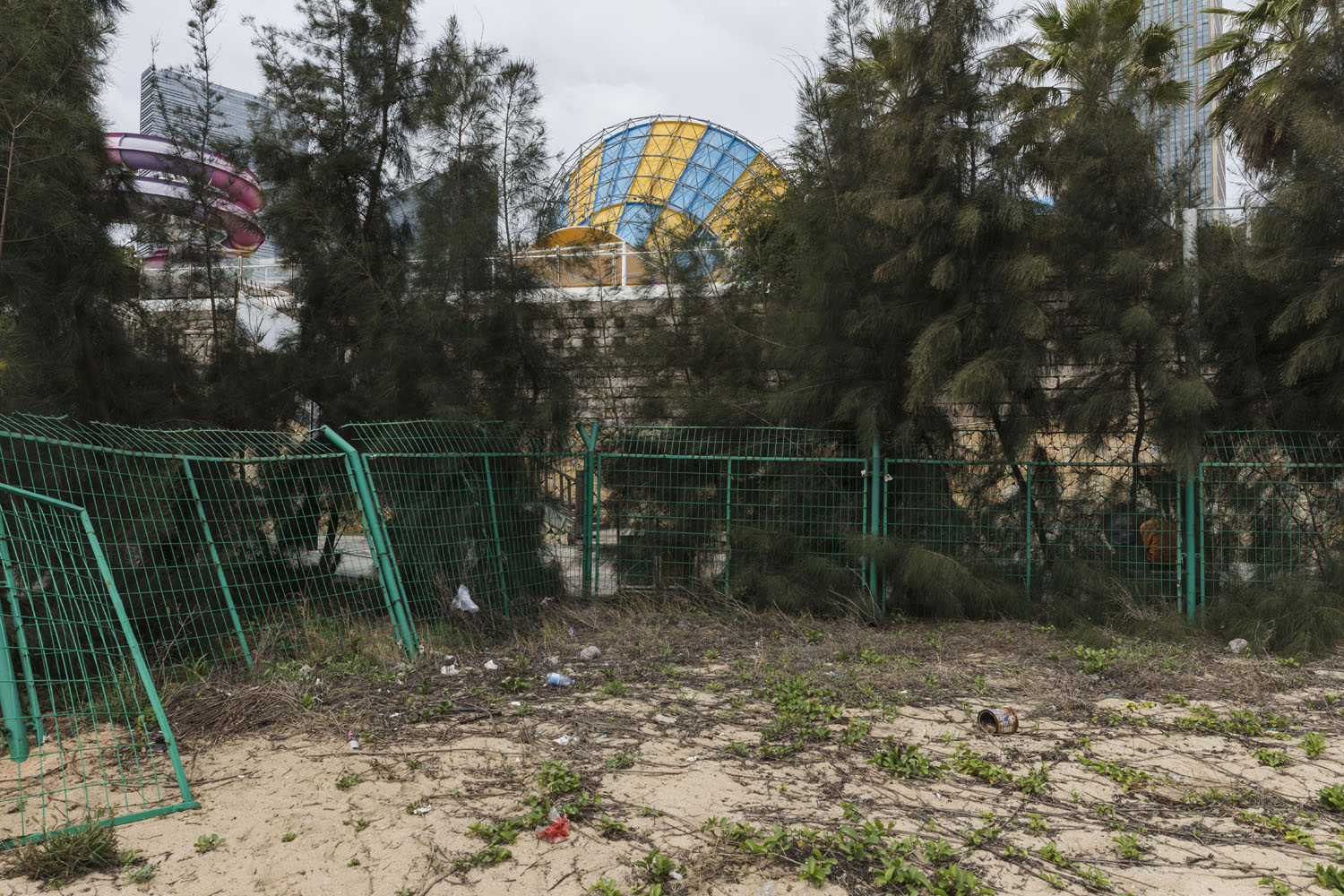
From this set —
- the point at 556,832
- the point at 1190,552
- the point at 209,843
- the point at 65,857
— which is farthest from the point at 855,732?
the point at 1190,552

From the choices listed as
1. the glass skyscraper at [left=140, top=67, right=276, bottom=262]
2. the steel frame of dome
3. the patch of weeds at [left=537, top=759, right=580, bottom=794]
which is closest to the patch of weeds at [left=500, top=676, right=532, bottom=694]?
the patch of weeds at [left=537, top=759, right=580, bottom=794]

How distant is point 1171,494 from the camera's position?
7023 mm

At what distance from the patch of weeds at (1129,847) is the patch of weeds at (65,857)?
3.51 m

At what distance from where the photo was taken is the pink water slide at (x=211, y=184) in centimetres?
841

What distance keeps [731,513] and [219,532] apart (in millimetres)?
3989

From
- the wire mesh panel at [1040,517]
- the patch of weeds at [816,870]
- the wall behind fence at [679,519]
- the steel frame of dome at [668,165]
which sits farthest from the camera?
the steel frame of dome at [668,165]

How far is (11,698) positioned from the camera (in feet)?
12.3

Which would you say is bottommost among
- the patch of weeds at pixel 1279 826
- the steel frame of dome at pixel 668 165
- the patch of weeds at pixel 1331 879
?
the patch of weeds at pixel 1279 826

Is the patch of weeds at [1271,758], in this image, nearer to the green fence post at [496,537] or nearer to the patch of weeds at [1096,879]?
the patch of weeds at [1096,879]

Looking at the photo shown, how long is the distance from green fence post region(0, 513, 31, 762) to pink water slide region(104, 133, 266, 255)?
18.8 ft

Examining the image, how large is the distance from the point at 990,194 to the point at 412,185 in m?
5.55

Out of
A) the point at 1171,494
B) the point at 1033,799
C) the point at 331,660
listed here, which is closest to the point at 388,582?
the point at 331,660

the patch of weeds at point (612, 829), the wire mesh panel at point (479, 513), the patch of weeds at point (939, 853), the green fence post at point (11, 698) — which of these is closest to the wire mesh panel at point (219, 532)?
the wire mesh panel at point (479, 513)

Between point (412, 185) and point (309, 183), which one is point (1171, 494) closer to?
point (412, 185)
